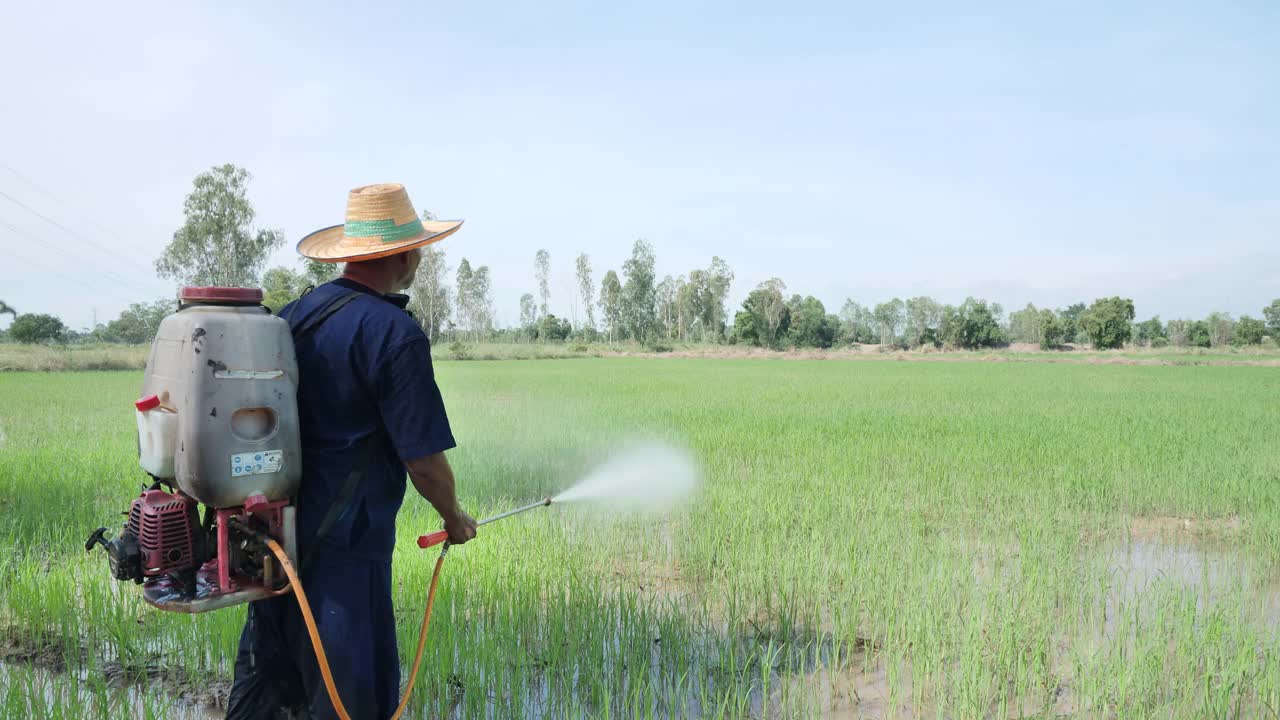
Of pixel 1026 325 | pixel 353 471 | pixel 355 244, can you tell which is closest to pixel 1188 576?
pixel 353 471

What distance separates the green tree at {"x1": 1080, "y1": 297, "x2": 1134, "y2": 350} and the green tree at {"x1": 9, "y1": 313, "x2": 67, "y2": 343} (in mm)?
76129

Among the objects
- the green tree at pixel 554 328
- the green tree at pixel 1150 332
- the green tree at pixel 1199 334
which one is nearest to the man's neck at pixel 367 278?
the green tree at pixel 554 328

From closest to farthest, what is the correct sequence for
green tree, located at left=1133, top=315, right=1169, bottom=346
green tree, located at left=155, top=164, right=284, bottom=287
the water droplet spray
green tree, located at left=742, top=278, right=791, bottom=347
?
the water droplet spray, green tree, located at left=155, top=164, right=284, bottom=287, green tree, located at left=742, top=278, right=791, bottom=347, green tree, located at left=1133, top=315, right=1169, bottom=346

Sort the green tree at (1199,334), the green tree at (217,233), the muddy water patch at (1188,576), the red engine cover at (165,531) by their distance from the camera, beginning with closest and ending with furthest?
the red engine cover at (165,531), the muddy water patch at (1188,576), the green tree at (217,233), the green tree at (1199,334)

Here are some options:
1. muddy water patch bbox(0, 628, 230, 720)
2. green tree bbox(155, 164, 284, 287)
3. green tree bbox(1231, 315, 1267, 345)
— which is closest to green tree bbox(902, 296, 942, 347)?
green tree bbox(1231, 315, 1267, 345)

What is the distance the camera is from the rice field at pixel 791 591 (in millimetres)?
2928

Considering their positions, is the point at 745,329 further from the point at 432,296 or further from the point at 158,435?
the point at 158,435

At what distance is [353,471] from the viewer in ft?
6.20

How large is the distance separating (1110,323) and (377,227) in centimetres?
7388

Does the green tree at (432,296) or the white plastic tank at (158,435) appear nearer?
the white plastic tank at (158,435)

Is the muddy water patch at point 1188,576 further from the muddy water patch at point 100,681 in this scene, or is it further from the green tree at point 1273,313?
the green tree at point 1273,313

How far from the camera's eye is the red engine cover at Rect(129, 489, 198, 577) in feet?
5.86

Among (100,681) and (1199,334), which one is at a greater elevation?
(1199,334)

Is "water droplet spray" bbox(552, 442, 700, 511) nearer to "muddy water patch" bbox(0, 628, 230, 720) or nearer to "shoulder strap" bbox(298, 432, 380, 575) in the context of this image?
"muddy water patch" bbox(0, 628, 230, 720)
